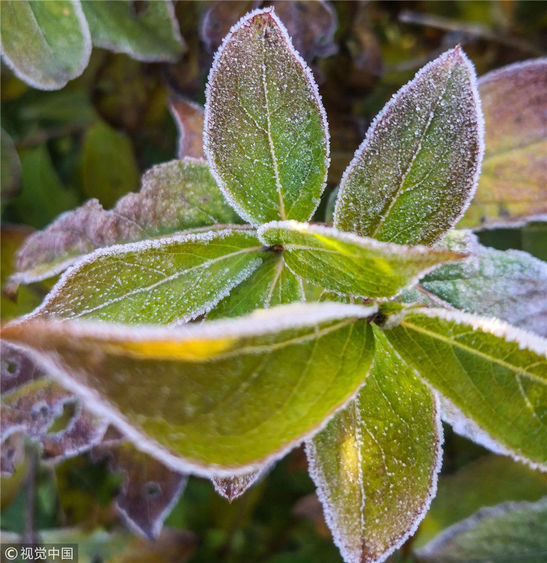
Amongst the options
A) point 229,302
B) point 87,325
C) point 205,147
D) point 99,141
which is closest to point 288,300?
point 229,302

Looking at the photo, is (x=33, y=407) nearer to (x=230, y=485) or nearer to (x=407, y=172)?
(x=230, y=485)

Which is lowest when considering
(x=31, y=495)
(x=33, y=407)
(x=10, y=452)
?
(x=31, y=495)

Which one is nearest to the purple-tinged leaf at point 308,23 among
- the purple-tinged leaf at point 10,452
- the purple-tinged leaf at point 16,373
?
the purple-tinged leaf at point 16,373

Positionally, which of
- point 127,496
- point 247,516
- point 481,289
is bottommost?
point 247,516

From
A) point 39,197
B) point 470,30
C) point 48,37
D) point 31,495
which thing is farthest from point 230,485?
point 470,30

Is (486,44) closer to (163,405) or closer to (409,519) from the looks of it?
(409,519)
